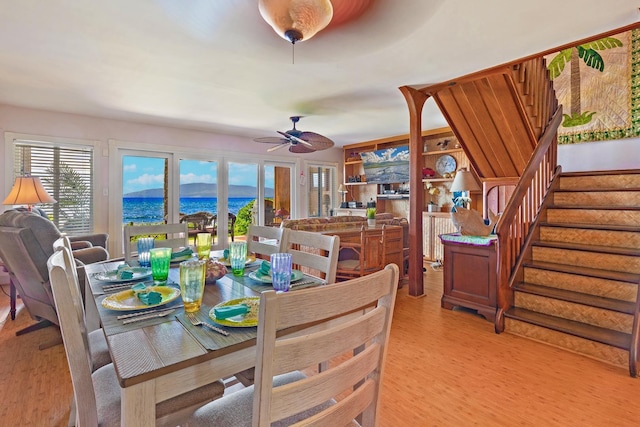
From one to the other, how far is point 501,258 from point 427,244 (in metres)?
3.15

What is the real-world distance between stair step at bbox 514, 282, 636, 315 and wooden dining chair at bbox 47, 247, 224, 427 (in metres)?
2.81

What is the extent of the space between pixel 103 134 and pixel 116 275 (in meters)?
4.38

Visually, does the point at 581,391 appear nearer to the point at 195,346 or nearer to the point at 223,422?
A: the point at 223,422

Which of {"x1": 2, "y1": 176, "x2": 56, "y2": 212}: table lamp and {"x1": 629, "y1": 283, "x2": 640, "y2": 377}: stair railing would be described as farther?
{"x1": 2, "y1": 176, "x2": 56, "y2": 212}: table lamp

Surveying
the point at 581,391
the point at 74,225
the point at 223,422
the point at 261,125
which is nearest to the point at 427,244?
the point at 261,125

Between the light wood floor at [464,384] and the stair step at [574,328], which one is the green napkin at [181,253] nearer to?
the light wood floor at [464,384]

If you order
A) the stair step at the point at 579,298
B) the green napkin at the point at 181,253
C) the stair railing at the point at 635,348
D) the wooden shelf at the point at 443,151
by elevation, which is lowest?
the stair railing at the point at 635,348

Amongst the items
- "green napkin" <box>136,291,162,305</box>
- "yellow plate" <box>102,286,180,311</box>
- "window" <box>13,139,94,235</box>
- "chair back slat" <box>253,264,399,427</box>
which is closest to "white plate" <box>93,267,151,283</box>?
"yellow plate" <box>102,286,180,311</box>

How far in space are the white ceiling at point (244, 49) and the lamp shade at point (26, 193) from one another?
106 cm

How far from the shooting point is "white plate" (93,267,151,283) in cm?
150

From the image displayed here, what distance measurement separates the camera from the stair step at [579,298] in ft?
7.91

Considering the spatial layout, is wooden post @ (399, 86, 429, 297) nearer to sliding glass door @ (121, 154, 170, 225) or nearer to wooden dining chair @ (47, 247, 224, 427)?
wooden dining chair @ (47, 247, 224, 427)

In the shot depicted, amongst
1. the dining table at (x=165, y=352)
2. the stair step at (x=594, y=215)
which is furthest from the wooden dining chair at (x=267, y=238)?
the stair step at (x=594, y=215)

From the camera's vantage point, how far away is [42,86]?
3523 millimetres
